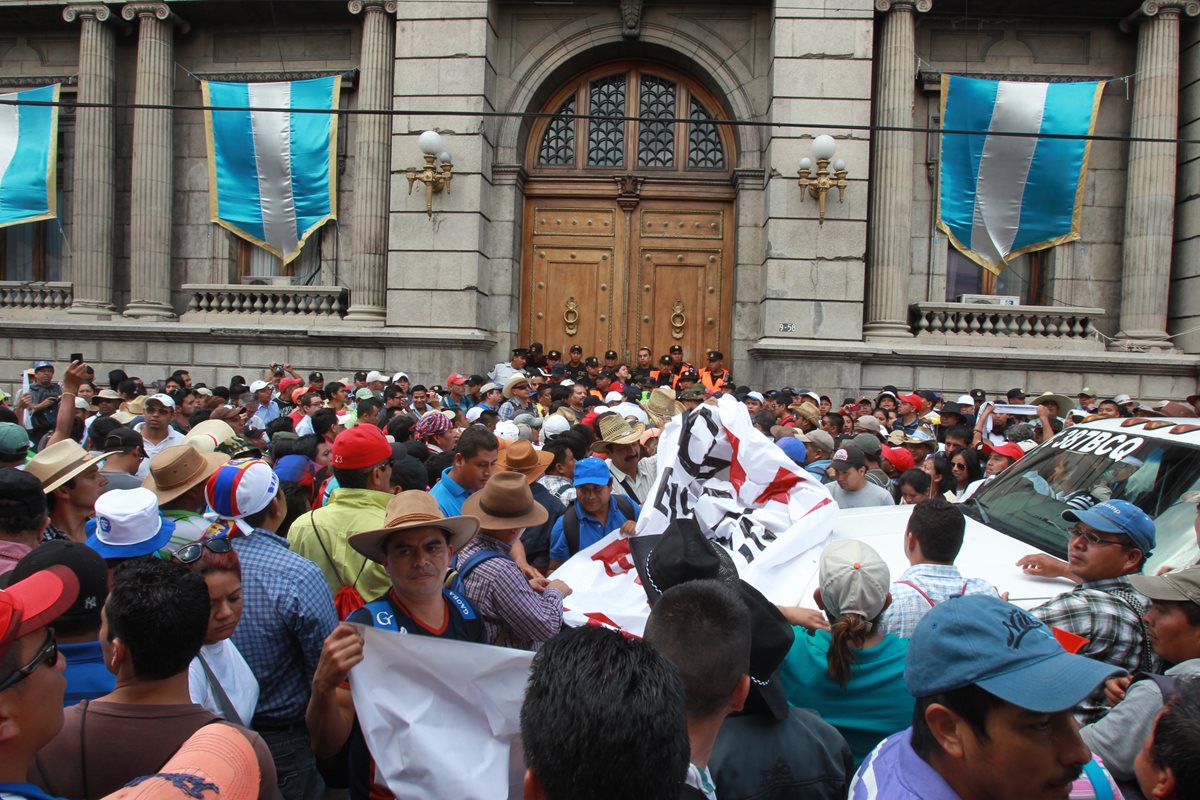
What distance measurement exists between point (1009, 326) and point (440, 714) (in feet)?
50.5

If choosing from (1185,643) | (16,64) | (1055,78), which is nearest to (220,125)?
(16,64)

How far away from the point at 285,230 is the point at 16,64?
693 cm

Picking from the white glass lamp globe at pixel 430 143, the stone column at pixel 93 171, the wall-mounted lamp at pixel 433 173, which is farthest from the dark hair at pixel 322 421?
the stone column at pixel 93 171

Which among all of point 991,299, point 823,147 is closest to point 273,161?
point 823,147

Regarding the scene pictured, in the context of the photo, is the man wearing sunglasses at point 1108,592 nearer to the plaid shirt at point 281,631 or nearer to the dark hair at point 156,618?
the plaid shirt at point 281,631

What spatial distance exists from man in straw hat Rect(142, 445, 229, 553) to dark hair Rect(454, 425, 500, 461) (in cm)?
142

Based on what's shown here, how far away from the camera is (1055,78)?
54.1ft

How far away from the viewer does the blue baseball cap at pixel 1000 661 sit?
204cm

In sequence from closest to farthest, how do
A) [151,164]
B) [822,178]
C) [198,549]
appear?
[198,549], [822,178], [151,164]

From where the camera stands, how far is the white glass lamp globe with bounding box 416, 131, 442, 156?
15211mm

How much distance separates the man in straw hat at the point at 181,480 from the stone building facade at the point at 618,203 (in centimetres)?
1150

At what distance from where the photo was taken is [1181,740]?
205cm

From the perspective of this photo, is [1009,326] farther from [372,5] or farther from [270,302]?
[270,302]

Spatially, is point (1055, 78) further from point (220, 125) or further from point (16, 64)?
point (16, 64)
